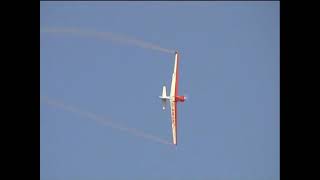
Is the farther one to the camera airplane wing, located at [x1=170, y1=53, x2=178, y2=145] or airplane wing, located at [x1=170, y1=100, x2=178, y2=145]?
airplane wing, located at [x1=170, y1=100, x2=178, y2=145]

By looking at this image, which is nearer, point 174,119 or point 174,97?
point 174,97

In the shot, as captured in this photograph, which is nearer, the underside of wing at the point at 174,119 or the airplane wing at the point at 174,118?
the airplane wing at the point at 174,118

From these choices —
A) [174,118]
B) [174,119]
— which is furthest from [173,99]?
[174,119]

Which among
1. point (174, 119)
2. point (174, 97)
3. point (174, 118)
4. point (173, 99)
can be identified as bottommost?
point (174, 119)

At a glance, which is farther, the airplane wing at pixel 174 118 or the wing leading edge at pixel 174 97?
the airplane wing at pixel 174 118

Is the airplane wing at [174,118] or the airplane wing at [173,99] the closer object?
the airplane wing at [173,99]

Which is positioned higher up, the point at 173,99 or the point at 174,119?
the point at 173,99

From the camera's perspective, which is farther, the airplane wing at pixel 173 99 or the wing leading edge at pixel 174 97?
the airplane wing at pixel 173 99

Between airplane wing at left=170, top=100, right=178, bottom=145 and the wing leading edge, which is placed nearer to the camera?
the wing leading edge

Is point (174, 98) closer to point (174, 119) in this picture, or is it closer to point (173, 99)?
point (173, 99)

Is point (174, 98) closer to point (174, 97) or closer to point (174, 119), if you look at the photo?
point (174, 97)
